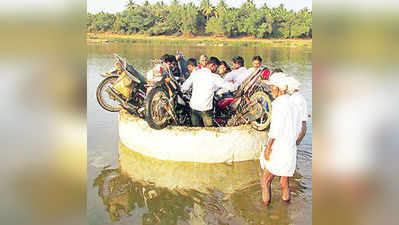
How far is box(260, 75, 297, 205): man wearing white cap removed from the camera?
4852 millimetres

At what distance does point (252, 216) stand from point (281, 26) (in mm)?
51220

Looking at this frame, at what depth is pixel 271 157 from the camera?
5.11m

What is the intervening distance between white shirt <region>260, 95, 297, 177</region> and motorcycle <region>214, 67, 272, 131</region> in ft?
7.77

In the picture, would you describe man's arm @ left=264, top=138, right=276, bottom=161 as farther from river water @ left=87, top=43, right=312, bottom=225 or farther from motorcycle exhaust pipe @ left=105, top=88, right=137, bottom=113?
motorcycle exhaust pipe @ left=105, top=88, right=137, bottom=113

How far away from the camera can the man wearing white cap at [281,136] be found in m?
4.85

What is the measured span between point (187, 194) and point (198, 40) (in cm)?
5092

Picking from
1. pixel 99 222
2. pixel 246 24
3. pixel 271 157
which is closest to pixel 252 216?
pixel 271 157

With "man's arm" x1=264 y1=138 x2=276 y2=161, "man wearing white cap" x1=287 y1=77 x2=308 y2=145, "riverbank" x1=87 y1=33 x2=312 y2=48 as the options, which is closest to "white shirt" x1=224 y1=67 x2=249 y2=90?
"man wearing white cap" x1=287 y1=77 x2=308 y2=145

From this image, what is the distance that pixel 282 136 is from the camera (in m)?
4.95

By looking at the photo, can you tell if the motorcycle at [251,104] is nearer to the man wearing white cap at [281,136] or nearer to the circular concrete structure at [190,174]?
the circular concrete structure at [190,174]

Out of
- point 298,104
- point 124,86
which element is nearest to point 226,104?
point 124,86
